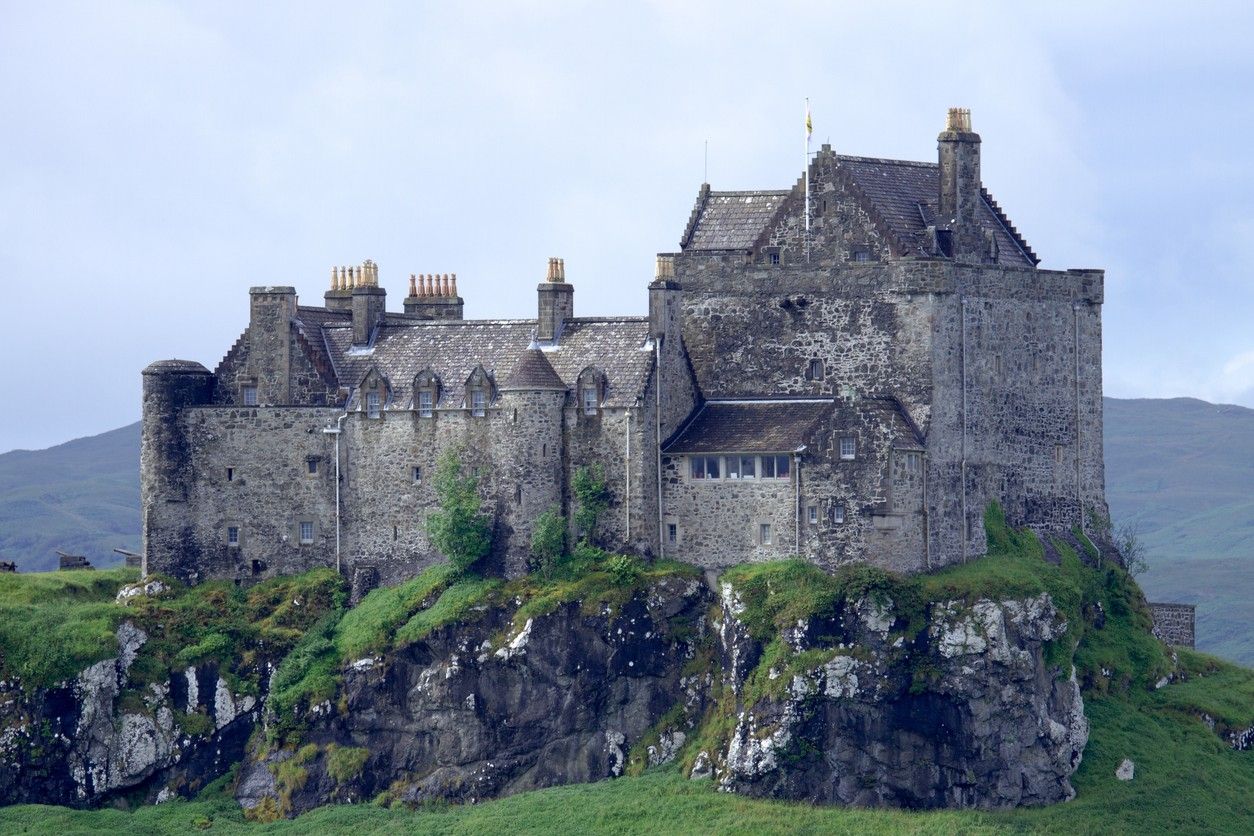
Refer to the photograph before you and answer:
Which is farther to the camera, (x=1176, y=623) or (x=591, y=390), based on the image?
(x=1176, y=623)

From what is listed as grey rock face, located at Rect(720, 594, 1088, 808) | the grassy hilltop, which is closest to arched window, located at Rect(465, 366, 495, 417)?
the grassy hilltop

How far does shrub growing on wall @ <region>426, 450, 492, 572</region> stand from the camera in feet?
299

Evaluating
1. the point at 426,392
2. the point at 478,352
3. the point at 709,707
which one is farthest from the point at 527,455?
the point at 709,707

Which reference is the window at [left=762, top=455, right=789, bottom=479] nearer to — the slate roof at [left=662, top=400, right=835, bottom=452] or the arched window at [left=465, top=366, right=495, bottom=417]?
the slate roof at [left=662, top=400, right=835, bottom=452]

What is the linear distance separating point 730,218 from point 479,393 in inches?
488

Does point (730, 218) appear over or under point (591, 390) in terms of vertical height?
over

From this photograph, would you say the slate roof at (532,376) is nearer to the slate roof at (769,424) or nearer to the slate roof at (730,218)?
the slate roof at (769,424)

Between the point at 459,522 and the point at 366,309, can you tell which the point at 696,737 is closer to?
the point at 459,522

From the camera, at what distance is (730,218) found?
97125mm

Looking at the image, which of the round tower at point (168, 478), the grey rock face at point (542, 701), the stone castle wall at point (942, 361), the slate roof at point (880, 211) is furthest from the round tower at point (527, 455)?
the round tower at point (168, 478)

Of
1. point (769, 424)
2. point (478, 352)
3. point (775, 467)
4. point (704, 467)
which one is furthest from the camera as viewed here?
point (478, 352)

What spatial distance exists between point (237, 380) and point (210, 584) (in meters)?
7.93

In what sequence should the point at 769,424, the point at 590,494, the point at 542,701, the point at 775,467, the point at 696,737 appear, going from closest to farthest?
the point at 696,737, the point at 542,701, the point at 775,467, the point at 590,494, the point at 769,424

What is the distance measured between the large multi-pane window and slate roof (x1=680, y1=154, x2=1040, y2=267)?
9.12 meters
